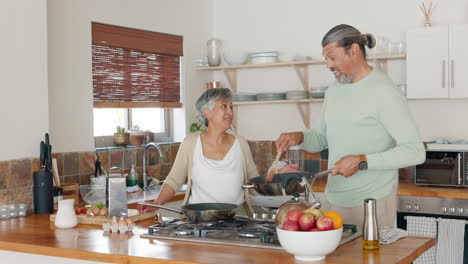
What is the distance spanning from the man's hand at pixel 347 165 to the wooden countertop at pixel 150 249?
34 cm

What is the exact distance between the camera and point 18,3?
11.9 feet

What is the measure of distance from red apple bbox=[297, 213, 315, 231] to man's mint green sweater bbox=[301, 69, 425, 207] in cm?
69

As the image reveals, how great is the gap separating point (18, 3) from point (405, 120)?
7.32 feet

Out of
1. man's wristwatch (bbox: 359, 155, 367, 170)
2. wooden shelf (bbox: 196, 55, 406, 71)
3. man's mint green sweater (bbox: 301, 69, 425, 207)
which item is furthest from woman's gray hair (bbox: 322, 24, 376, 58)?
wooden shelf (bbox: 196, 55, 406, 71)

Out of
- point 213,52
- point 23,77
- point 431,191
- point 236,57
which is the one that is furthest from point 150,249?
point 213,52

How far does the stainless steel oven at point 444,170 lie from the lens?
4.53 meters

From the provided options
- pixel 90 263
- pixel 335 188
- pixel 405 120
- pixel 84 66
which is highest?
pixel 84 66

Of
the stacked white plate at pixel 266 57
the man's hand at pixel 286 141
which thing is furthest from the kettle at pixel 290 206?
the stacked white plate at pixel 266 57

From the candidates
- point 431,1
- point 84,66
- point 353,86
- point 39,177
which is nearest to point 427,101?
point 431,1

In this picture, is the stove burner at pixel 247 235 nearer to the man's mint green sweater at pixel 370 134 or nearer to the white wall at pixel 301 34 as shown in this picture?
the man's mint green sweater at pixel 370 134

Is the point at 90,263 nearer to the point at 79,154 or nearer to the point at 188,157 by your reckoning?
the point at 188,157

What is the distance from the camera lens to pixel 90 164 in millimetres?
4586

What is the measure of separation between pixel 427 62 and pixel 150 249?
2.99 meters

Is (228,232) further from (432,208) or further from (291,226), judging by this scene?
(432,208)
